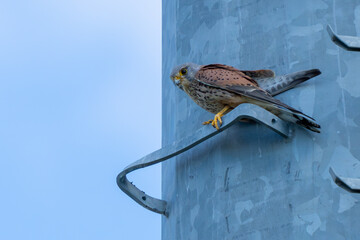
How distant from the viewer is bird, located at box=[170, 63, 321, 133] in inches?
205

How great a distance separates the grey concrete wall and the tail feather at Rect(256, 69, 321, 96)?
62 mm

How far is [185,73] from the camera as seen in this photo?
229 inches

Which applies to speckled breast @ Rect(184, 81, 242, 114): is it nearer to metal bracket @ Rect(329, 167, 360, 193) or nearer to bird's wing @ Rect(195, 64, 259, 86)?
bird's wing @ Rect(195, 64, 259, 86)

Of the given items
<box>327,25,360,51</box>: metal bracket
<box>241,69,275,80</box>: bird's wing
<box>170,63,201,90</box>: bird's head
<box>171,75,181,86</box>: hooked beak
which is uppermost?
<box>327,25,360,51</box>: metal bracket

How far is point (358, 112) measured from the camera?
5113mm

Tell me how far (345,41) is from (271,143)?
0.91 metres

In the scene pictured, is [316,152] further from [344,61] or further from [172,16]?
[172,16]

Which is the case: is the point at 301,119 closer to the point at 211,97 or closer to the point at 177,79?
the point at 211,97

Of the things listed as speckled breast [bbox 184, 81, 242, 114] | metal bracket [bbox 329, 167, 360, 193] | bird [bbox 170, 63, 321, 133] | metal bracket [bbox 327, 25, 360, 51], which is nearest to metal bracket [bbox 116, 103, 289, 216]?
bird [bbox 170, 63, 321, 133]

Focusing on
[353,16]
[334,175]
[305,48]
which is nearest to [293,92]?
[305,48]

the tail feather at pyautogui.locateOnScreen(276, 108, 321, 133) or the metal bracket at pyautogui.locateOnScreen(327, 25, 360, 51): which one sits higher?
the metal bracket at pyautogui.locateOnScreen(327, 25, 360, 51)

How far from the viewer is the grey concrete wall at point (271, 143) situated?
4.97 meters

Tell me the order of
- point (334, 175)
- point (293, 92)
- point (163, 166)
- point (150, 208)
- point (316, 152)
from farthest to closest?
point (163, 166)
point (150, 208)
point (293, 92)
point (316, 152)
point (334, 175)

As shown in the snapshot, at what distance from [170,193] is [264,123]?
48.0 inches
